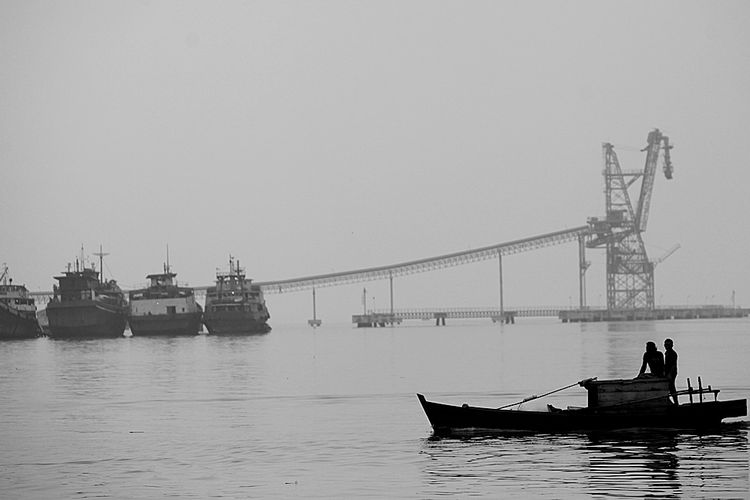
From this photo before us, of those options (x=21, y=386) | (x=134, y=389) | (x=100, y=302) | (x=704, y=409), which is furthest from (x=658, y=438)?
(x=100, y=302)

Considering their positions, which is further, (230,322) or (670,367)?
(230,322)

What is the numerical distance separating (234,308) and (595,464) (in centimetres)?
14488

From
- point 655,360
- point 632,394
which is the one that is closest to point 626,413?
point 632,394

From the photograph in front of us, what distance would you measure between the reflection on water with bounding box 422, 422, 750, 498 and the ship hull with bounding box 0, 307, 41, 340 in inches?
5873

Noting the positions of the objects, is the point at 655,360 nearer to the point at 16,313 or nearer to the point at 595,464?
the point at 595,464

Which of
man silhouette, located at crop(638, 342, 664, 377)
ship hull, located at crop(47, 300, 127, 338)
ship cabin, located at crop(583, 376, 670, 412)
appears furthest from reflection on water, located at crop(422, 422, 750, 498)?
ship hull, located at crop(47, 300, 127, 338)

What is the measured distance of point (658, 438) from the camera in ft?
112

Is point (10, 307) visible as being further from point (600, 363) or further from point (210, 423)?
point (210, 423)

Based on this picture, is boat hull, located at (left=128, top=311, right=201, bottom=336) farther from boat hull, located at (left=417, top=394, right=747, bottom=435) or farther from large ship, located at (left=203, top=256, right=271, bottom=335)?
boat hull, located at (left=417, top=394, right=747, bottom=435)

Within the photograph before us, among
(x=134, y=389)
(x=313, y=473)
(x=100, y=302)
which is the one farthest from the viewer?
(x=100, y=302)

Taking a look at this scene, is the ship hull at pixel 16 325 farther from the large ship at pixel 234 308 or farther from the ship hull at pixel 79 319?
the large ship at pixel 234 308

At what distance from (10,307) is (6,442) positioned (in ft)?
463

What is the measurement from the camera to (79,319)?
557 feet

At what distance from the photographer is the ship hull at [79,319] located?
168125mm
